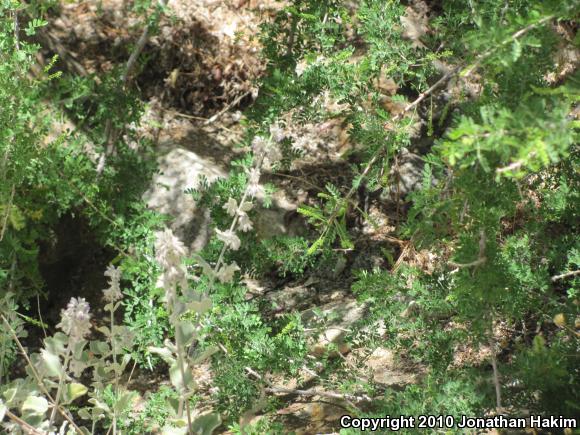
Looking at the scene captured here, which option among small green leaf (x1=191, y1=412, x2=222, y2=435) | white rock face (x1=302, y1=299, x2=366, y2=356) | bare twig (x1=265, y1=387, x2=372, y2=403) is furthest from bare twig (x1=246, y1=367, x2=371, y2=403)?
small green leaf (x1=191, y1=412, x2=222, y2=435)

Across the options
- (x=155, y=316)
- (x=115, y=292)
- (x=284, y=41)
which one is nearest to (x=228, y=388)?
(x=155, y=316)

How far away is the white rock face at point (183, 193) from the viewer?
455 centimetres

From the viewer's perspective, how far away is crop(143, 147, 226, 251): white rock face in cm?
455

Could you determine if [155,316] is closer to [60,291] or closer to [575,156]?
[60,291]

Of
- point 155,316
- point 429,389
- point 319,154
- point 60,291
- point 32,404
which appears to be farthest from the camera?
point 319,154

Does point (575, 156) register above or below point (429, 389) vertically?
above

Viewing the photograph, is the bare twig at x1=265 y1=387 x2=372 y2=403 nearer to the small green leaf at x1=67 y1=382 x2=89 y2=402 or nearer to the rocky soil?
the rocky soil

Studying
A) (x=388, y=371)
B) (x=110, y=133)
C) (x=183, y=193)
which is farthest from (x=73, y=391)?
(x=183, y=193)

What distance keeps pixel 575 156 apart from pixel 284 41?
1773 mm

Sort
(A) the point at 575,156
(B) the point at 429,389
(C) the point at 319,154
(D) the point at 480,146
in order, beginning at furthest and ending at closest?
(C) the point at 319,154
(A) the point at 575,156
(B) the point at 429,389
(D) the point at 480,146

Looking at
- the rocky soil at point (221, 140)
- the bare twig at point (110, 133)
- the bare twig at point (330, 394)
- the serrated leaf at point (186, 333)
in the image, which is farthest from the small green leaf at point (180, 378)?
the bare twig at point (110, 133)

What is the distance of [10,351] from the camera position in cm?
346

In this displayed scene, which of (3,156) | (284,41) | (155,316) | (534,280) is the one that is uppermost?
(284,41)

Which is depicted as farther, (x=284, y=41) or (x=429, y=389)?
(x=284, y=41)
